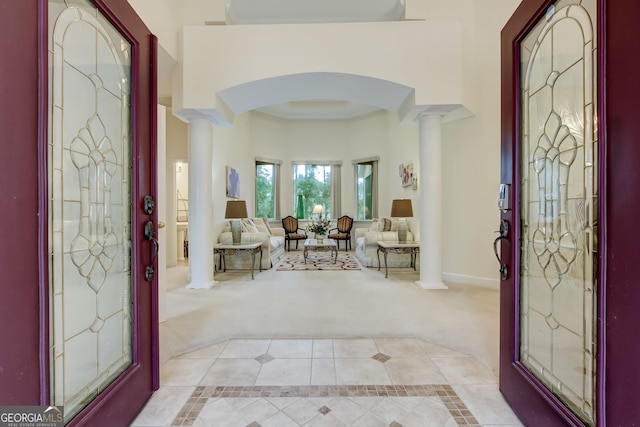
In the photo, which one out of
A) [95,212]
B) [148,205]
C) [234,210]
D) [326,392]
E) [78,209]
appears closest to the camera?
[78,209]

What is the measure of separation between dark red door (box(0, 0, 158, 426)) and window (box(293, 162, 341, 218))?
7.07m

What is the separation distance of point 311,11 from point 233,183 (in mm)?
3596

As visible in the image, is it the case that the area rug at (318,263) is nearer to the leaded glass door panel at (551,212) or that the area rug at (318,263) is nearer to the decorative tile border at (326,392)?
the decorative tile border at (326,392)

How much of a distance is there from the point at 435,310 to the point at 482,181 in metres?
2.16

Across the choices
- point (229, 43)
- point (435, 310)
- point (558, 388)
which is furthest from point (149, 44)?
point (435, 310)

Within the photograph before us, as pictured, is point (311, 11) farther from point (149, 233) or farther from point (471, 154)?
point (149, 233)

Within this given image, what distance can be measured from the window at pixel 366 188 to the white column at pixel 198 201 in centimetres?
501

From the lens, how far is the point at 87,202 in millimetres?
1307

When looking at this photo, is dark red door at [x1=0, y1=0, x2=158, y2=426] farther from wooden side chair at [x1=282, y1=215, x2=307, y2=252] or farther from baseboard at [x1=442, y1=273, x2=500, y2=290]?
wooden side chair at [x1=282, y1=215, x2=307, y2=252]

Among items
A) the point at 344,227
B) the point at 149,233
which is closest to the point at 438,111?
the point at 149,233

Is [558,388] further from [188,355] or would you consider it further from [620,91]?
[188,355]

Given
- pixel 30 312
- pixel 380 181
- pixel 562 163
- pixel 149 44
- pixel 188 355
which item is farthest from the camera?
pixel 380 181

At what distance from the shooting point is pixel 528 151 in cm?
153

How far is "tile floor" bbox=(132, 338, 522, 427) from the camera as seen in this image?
155 centimetres
